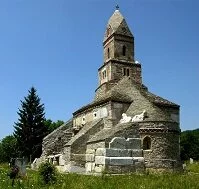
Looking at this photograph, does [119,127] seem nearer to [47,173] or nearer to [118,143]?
[118,143]

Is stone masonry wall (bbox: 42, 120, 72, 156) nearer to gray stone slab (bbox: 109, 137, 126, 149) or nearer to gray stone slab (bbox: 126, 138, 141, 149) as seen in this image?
gray stone slab (bbox: 109, 137, 126, 149)

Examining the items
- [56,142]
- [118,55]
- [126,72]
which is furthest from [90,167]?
[118,55]

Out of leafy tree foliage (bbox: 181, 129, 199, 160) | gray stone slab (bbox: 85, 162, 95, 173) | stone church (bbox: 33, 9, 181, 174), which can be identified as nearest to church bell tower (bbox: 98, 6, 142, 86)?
stone church (bbox: 33, 9, 181, 174)

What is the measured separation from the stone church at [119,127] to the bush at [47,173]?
8625 millimetres

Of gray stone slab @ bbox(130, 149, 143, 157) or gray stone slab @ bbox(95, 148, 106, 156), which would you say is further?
gray stone slab @ bbox(130, 149, 143, 157)

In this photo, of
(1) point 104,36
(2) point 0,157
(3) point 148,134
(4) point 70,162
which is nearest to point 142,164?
(3) point 148,134

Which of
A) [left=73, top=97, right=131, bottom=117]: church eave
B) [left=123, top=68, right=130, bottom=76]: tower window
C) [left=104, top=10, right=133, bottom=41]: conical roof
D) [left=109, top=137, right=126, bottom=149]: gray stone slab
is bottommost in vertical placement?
[left=109, top=137, right=126, bottom=149]: gray stone slab

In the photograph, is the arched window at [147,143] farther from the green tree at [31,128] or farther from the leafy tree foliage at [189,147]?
the leafy tree foliage at [189,147]

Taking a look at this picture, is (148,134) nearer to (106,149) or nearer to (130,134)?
(130,134)

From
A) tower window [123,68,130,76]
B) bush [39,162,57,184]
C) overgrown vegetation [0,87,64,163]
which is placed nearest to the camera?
bush [39,162,57,184]

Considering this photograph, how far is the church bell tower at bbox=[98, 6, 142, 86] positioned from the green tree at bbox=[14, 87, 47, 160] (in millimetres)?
15813

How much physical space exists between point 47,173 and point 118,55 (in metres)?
22.8

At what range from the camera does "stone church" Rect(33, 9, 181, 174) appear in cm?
2480

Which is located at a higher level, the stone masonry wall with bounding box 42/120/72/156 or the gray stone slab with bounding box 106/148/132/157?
the stone masonry wall with bounding box 42/120/72/156
